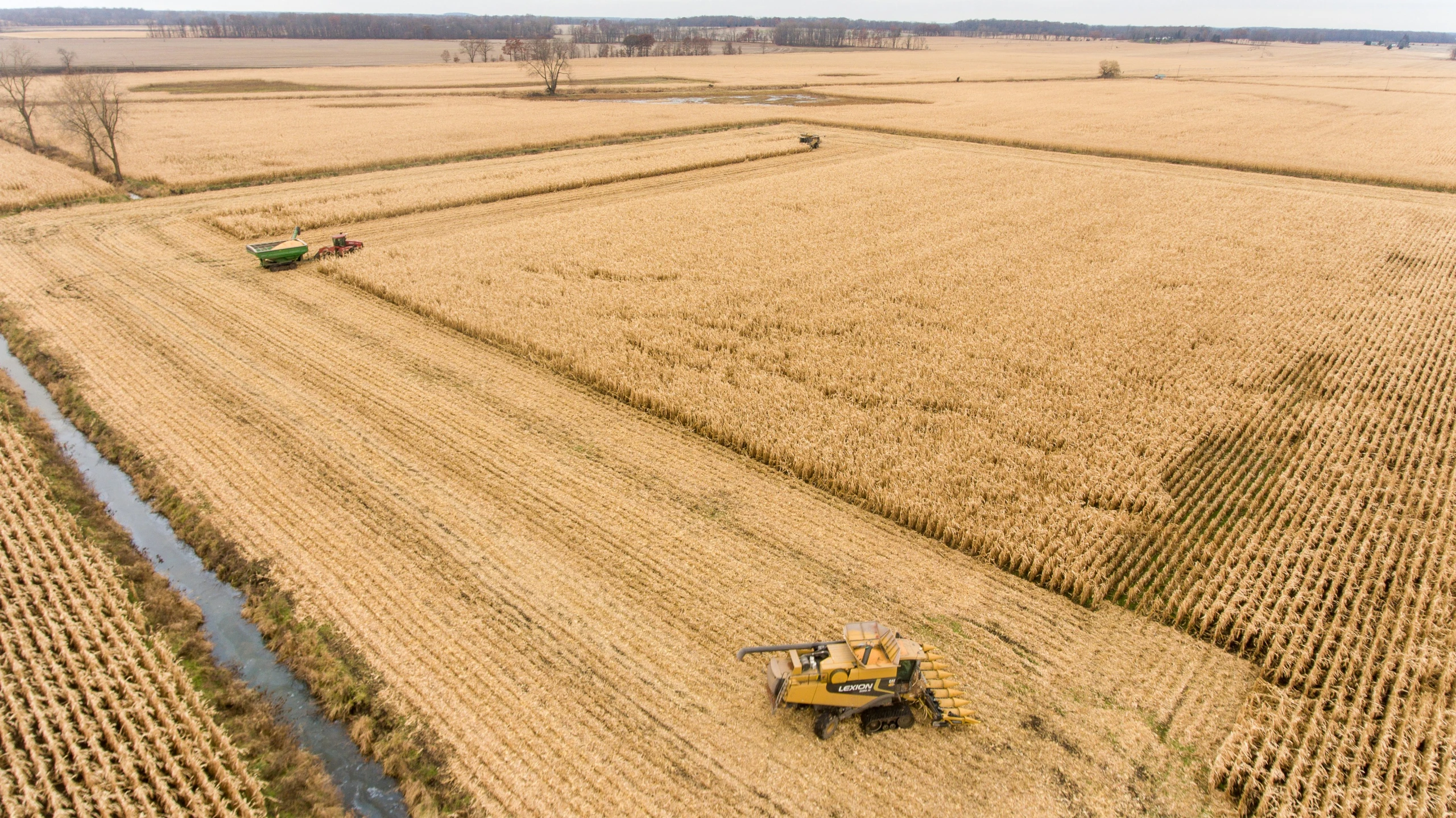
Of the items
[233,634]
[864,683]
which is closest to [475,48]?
[233,634]

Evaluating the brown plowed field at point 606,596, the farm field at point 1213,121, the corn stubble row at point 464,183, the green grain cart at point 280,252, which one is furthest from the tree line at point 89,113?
the farm field at point 1213,121

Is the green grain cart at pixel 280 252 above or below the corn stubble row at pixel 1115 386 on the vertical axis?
above

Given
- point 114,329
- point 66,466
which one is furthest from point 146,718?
point 114,329

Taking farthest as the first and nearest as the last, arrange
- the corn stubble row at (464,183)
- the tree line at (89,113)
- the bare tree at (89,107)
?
the tree line at (89,113) → the bare tree at (89,107) → the corn stubble row at (464,183)

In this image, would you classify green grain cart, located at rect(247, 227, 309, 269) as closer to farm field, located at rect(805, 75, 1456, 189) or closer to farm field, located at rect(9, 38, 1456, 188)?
farm field, located at rect(9, 38, 1456, 188)

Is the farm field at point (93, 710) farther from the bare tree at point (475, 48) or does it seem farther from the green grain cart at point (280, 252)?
the bare tree at point (475, 48)

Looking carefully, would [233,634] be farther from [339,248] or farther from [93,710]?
[339,248]

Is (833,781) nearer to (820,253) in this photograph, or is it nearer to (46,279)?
(820,253)

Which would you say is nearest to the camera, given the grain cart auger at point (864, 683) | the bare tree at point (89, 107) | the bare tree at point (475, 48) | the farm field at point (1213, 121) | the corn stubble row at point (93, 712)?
the corn stubble row at point (93, 712)
